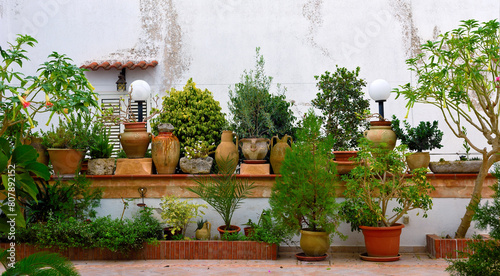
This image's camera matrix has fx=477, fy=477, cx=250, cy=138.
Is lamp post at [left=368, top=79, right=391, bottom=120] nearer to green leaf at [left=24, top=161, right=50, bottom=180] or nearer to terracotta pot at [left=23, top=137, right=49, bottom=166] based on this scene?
terracotta pot at [left=23, top=137, right=49, bottom=166]

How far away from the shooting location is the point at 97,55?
11.0 m

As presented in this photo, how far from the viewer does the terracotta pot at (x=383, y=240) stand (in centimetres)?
646

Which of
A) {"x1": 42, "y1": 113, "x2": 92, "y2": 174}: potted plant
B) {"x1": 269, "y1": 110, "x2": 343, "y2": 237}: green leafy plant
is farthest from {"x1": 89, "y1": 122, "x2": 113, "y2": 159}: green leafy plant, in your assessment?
{"x1": 269, "y1": 110, "x2": 343, "y2": 237}: green leafy plant

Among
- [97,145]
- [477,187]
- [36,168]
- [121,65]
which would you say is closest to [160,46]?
[121,65]

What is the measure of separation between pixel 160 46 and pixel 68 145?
424 centimetres

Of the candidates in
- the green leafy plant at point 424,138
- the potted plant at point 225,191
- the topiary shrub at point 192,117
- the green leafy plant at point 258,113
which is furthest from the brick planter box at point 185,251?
the green leafy plant at point 424,138

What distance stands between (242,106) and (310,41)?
3.86 meters

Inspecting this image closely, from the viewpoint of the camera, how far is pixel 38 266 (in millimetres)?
2145

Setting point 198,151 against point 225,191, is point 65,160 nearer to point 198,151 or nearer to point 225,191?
point 198,151

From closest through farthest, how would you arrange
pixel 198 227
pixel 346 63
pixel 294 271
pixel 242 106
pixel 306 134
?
pixel 294 271 → pixel 306 134 → pixel 198 227 → pixel 242 106 → pixel 346 63

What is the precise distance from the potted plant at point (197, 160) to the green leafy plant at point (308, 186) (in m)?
1.35

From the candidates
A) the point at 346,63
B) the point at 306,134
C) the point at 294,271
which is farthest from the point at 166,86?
the point at 294,271

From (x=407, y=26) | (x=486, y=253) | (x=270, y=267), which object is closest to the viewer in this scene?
(x=486, y=253)

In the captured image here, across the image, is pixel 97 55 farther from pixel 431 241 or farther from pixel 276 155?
pixel 431 241
